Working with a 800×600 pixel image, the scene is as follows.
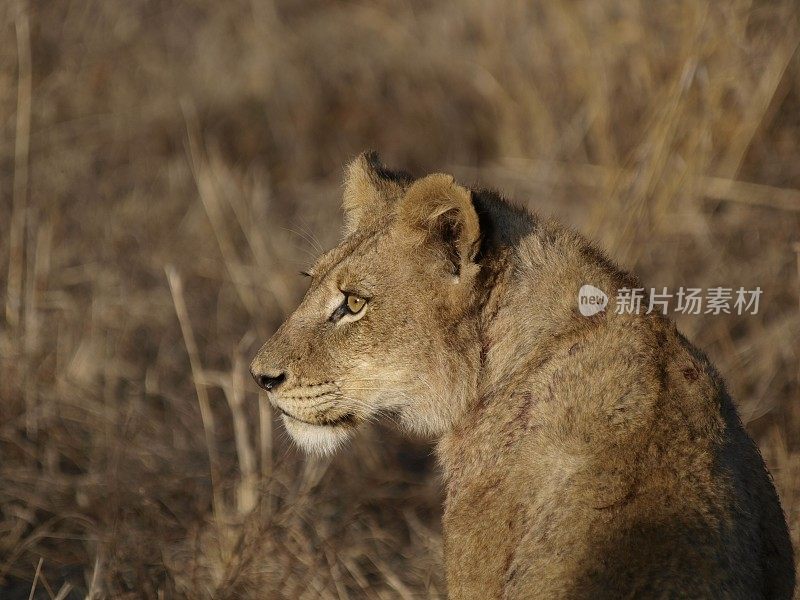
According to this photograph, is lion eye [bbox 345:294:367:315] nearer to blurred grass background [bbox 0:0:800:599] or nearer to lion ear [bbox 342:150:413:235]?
lion ear [bbox 342:150:413:235]

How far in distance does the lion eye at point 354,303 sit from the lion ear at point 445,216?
0.28m

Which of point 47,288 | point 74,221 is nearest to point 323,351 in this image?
point 47,288

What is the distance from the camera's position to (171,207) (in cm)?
797

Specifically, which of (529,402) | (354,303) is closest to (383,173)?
(354,303)

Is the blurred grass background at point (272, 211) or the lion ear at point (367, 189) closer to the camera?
the lion ear at point (367, 189)

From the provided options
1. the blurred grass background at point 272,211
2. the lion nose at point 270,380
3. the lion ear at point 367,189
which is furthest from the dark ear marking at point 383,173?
the lion nose at point 270,380

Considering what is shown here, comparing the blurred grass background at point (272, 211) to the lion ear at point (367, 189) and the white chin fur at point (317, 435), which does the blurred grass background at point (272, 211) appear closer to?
the lion ear at point (367, 189)

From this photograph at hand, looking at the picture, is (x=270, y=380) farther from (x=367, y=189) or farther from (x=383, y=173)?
(x=383, y=173)

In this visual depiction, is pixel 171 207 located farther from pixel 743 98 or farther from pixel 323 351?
pixel 323 351

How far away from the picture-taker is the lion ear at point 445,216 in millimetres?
3270

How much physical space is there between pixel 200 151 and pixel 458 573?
18.3ft

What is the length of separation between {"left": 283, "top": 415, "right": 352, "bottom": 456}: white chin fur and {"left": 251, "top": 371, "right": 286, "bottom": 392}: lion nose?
4.7 inches

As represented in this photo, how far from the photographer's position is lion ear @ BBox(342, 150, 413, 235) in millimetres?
3859

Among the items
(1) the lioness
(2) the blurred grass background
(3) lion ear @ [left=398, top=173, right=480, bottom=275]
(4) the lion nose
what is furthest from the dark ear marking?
(4) the lion nose
